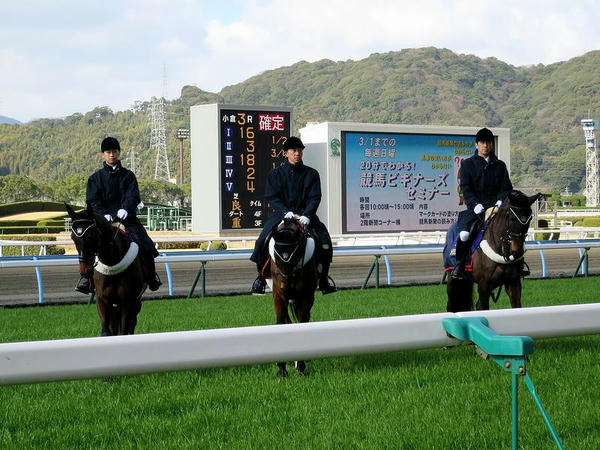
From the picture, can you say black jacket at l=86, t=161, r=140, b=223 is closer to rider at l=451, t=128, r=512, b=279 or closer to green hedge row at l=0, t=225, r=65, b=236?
rider at l=451, t=128, r=512, b=279

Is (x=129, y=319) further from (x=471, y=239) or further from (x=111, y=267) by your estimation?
(x=471, y=239)

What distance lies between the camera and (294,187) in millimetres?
7957

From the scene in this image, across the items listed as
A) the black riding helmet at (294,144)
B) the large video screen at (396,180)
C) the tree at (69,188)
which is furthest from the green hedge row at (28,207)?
the black riding helmet at (294,144)

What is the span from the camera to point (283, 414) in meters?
4.86

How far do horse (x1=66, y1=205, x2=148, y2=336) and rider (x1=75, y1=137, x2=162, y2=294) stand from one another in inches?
10.3

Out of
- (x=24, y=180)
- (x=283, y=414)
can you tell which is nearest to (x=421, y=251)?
(x=283, y=414)

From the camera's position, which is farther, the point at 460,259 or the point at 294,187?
the point at 460,259

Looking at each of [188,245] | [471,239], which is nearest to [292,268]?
[471,239]

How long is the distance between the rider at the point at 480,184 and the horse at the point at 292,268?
2.01 meters

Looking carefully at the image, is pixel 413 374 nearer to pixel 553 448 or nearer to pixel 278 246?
pixel 278 246

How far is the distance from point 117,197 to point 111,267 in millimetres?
1159

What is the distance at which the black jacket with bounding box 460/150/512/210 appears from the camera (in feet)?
29.1

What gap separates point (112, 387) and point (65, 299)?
31.6 feet

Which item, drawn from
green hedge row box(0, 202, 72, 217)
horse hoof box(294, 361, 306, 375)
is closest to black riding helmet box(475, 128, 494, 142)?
horse hoof box(294, 361, 306, 375)
